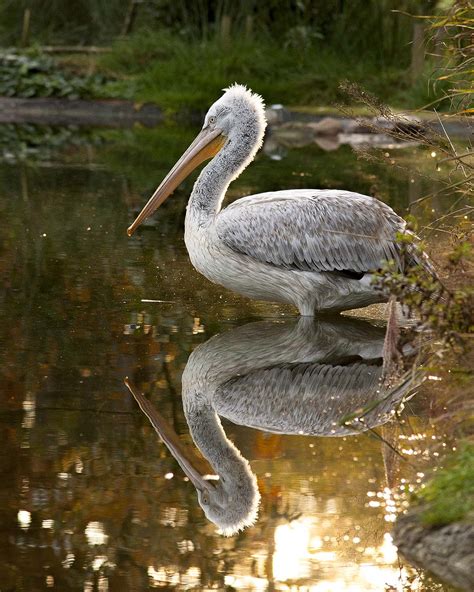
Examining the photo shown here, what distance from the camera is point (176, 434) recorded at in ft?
15.8

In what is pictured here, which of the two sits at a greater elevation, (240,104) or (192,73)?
(240,104)

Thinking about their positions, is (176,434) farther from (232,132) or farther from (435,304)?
(232,132)

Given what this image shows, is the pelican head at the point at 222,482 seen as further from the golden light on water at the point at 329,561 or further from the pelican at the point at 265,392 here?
the golden light on water at the point at 329,561

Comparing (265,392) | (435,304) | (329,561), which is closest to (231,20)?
(265,392)

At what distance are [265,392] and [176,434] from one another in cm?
65

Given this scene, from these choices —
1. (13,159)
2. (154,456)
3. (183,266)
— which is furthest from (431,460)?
(13,159)

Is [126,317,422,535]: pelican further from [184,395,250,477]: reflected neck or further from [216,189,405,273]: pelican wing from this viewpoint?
[216,189,405,273]: pelican wing

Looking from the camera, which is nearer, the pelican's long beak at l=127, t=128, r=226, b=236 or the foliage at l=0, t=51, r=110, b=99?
the pelican's long beak at l=127, t=128, r=226, b=236

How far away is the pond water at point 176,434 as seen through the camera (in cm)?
361

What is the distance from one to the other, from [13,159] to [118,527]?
10.7 m

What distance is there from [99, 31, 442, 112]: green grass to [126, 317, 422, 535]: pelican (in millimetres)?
12409

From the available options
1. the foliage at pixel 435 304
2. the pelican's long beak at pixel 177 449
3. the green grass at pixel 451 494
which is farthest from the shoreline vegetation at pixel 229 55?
the green grass at pixel 451 494

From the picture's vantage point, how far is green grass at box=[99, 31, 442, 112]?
19.2 metres

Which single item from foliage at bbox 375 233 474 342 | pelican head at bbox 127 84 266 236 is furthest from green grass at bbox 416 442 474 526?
pelican head at bbox 127 84 266 236
